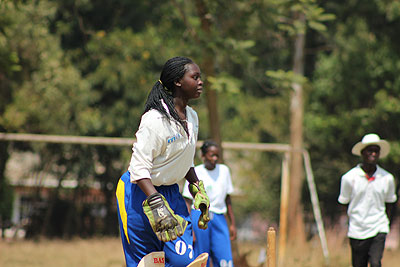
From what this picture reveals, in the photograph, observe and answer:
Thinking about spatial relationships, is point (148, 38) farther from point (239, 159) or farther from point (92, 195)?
point (239, 159)

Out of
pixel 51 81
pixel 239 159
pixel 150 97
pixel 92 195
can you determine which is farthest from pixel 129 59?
pixel 150 97

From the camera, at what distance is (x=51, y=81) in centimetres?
1678

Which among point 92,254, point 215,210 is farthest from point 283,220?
point 215,210

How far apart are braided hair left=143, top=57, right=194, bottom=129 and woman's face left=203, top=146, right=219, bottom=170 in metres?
3.65

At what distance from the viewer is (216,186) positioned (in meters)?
7.61

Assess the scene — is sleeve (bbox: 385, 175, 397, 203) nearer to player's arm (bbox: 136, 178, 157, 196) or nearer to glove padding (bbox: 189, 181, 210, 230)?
glove padding (bbox: 189, 181, 210, 230)

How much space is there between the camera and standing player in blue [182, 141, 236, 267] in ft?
24.1

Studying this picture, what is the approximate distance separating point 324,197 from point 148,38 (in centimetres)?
870

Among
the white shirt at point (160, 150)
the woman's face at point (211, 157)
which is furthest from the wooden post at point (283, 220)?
the white shirt at point (160, 150)

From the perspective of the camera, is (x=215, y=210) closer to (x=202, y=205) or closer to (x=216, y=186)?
(x=216, y=186)

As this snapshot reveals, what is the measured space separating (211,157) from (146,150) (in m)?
3.97

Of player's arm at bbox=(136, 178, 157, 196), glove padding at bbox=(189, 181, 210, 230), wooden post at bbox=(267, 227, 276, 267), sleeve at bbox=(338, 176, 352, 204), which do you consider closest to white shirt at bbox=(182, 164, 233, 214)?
sleeve at bbox=(338, 176, 352, 204)

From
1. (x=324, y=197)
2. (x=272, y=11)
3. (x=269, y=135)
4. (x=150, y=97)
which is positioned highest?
(x=272, y=11)

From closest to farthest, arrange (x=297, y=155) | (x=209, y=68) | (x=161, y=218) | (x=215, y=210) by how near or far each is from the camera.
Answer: (x=161, y=218), (x=215, y=210), (x=209, y=68), (x=297, y=155)
